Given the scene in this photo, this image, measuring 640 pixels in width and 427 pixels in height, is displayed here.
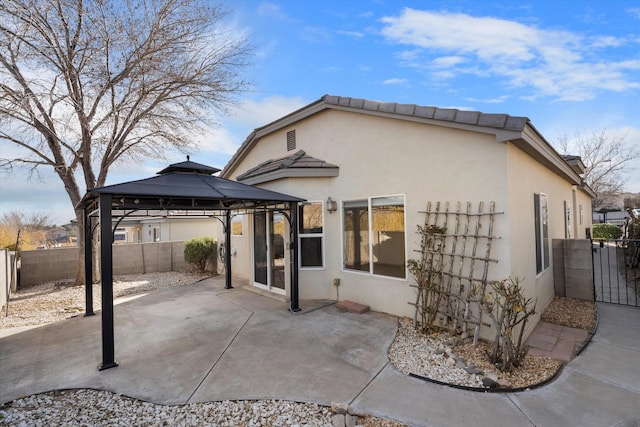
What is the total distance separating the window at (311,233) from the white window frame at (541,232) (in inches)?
195

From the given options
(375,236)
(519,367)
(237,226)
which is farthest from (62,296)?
(519,367)

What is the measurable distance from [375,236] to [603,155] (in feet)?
104

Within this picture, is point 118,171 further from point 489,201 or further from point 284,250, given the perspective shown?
point 489,201

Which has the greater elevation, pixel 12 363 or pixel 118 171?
pixel 118 171

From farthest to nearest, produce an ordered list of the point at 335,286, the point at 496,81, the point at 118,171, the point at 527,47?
the point at 118,171 < the point at 496,81 < the point at 527,47 < the point at 335,286

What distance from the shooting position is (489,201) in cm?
518

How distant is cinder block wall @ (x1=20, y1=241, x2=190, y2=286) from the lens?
1056cm

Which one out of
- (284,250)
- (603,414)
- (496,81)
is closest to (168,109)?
(284,250)

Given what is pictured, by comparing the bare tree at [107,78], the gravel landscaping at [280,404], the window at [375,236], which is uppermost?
the bare tree at [107,78]

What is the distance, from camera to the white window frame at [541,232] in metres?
6.57

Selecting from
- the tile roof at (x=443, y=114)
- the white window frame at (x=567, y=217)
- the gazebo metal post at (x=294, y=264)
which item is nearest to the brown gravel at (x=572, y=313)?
the white window frame at (x=567, y=217)

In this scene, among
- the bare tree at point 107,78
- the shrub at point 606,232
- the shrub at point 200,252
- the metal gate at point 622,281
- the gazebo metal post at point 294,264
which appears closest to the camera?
the gazebo metal post at point 294,264

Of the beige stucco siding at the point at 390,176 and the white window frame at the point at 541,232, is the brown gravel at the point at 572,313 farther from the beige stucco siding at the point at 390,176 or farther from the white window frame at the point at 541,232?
the beige stucco siding at the point at 390,176

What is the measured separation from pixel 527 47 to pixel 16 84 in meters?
14.8
